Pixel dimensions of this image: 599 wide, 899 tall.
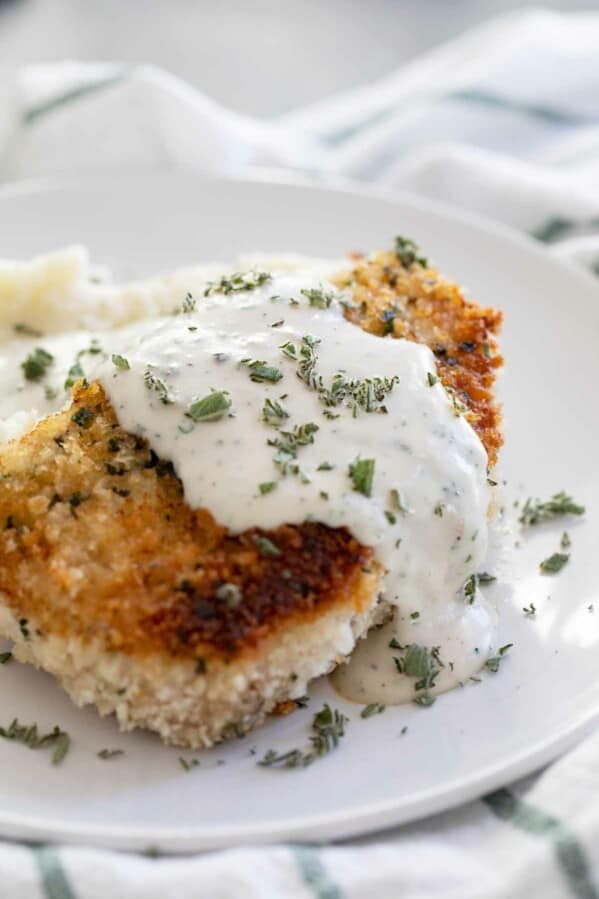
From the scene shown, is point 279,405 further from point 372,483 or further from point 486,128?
point 486,128

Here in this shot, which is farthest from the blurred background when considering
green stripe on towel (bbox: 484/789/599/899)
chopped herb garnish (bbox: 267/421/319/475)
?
green stripe on towel (bbox: 484/789/599/899)

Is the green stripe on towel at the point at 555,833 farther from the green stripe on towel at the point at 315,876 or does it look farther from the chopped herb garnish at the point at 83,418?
the chopped herb garnish at the point at 83,418

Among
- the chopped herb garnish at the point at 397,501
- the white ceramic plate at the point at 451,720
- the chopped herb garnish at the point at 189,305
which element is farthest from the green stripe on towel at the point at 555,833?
the chopped herb garnish at the point at 189,305

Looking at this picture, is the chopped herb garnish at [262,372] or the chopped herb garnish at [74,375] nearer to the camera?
the chopped herb garnish at [262,372]

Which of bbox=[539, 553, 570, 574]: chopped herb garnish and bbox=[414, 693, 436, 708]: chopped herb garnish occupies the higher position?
bbox=[539, 553, 570, 574]: chopped herb garnish

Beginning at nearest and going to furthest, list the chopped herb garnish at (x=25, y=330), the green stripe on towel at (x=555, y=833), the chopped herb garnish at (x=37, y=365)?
the green stripe on towel at (x=555, y=833)
the chopped herb garnish at (x=37, y=365)
the chopped herb garnish at (x=25, y=330)

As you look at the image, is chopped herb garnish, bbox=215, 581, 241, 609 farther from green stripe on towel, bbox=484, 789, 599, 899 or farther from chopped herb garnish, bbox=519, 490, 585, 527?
chopped herb garnish, bbox=519, 490, 585, 527
